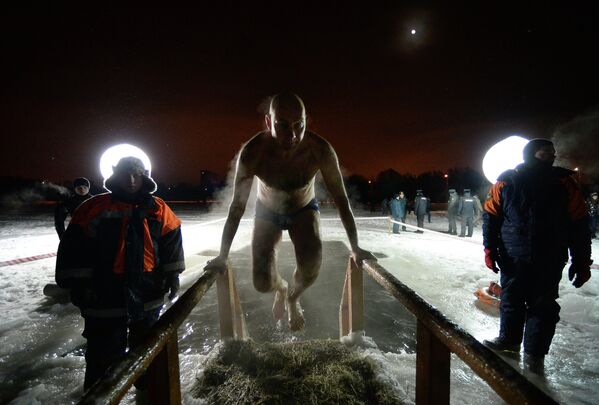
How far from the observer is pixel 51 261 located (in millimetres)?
7145

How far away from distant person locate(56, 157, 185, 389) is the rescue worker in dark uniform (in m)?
3.18

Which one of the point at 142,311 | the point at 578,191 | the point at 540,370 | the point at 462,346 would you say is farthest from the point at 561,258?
the point at 142,311

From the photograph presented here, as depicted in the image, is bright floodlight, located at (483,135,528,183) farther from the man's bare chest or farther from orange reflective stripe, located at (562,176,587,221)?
the man's bare chest

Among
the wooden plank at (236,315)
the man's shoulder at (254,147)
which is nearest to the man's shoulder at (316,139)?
the man's shoulder at (254,147)

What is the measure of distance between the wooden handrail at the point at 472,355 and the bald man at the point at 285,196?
96 centimetres

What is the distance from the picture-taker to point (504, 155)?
17.7 ft

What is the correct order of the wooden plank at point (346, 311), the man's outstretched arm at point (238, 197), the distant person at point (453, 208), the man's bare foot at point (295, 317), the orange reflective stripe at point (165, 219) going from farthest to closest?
the distant person at point (453, 208) → the man's bare foot at point (295, 317) → the wooden plank at point (346, 311) → the man's outstretched arm at point (238, 197) → the orange reflective stripe at point (165, 219)

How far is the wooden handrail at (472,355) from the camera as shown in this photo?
94 cm

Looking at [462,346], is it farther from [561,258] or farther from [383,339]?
[383,339]

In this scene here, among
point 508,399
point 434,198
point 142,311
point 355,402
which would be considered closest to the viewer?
point 508,399

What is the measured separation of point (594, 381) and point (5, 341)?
19.3ft

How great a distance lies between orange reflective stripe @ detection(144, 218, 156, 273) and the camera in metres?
2.37

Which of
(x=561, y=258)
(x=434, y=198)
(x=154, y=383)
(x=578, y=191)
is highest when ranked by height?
(x=578, y=191)

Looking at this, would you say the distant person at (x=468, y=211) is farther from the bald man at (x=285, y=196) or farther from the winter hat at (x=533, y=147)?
the bald man at (x=285, y=196)
